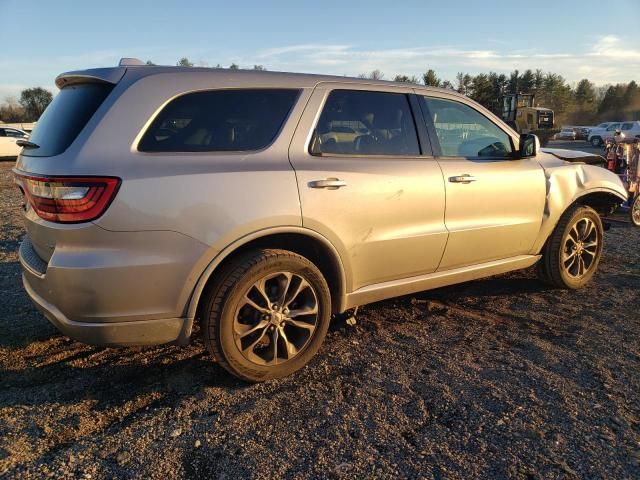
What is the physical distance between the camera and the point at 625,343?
3.52 m

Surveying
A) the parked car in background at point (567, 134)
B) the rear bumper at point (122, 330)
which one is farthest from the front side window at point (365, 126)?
the parked car in background at point (567, 134)

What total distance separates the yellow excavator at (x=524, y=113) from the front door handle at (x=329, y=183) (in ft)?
74.3

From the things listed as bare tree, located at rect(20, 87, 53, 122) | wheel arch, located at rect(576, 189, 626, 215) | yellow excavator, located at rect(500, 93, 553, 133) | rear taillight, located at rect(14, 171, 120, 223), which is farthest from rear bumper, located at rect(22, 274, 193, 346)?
bare tree, located at rect(20, 87, 53, 122)

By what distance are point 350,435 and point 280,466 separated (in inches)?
16.0

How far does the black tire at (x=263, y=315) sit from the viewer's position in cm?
273

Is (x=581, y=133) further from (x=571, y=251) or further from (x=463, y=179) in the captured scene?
(x=463, y=179)

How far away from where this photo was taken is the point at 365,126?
11.1 ft

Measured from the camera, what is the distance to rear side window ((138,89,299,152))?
103 inches

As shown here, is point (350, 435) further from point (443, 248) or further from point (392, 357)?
point (443, 248)

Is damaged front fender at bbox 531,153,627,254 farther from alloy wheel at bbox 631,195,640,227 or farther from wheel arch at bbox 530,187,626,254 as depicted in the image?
alloy wheel at bbox 631,195,640,227

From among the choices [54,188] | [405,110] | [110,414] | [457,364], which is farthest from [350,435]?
[405,110]

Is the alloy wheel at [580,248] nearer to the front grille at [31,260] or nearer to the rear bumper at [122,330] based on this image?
the rear bumper at [122,330]

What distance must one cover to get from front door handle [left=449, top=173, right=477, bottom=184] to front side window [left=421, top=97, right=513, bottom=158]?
21 centimetres

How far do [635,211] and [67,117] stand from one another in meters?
7.58
